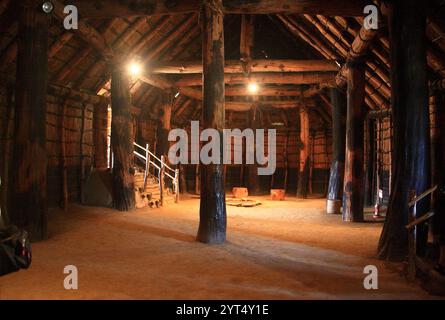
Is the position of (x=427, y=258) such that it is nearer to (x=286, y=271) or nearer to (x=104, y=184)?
(x=286, y=271)

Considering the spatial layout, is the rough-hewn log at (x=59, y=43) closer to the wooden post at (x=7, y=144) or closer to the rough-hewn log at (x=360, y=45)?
the wooden post at (x=7, y=144)

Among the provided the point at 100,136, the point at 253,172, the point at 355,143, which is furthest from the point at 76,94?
the point at 253,172

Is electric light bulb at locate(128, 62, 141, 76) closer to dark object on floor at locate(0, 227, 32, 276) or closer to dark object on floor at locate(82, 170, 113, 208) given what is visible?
dark object on floor at locate(82, 170, 113, 208)

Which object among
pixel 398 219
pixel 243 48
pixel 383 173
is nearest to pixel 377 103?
pixel 383 173

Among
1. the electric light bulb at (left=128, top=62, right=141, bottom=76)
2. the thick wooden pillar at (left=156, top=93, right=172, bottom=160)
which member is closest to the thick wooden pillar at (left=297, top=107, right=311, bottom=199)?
the thick wooden pillar at (left=156, top=93, right=172, bottom=160)

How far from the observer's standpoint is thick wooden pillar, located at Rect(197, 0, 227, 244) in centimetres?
700

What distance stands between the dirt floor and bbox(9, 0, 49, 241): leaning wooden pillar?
747 millimetres

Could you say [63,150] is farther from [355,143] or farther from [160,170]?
[355,143]

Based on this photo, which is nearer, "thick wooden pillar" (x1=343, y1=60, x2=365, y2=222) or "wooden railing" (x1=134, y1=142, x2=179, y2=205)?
"thick wooden pillar" (x1=343, y1=60, x2=365, y2=222)

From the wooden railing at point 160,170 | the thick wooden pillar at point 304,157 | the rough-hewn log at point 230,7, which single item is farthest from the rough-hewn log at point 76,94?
the thick wooden pillar at point 304,157

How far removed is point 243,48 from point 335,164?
193 inches

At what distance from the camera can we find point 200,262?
5527 millimetres

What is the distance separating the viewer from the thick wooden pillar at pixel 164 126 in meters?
15.1
